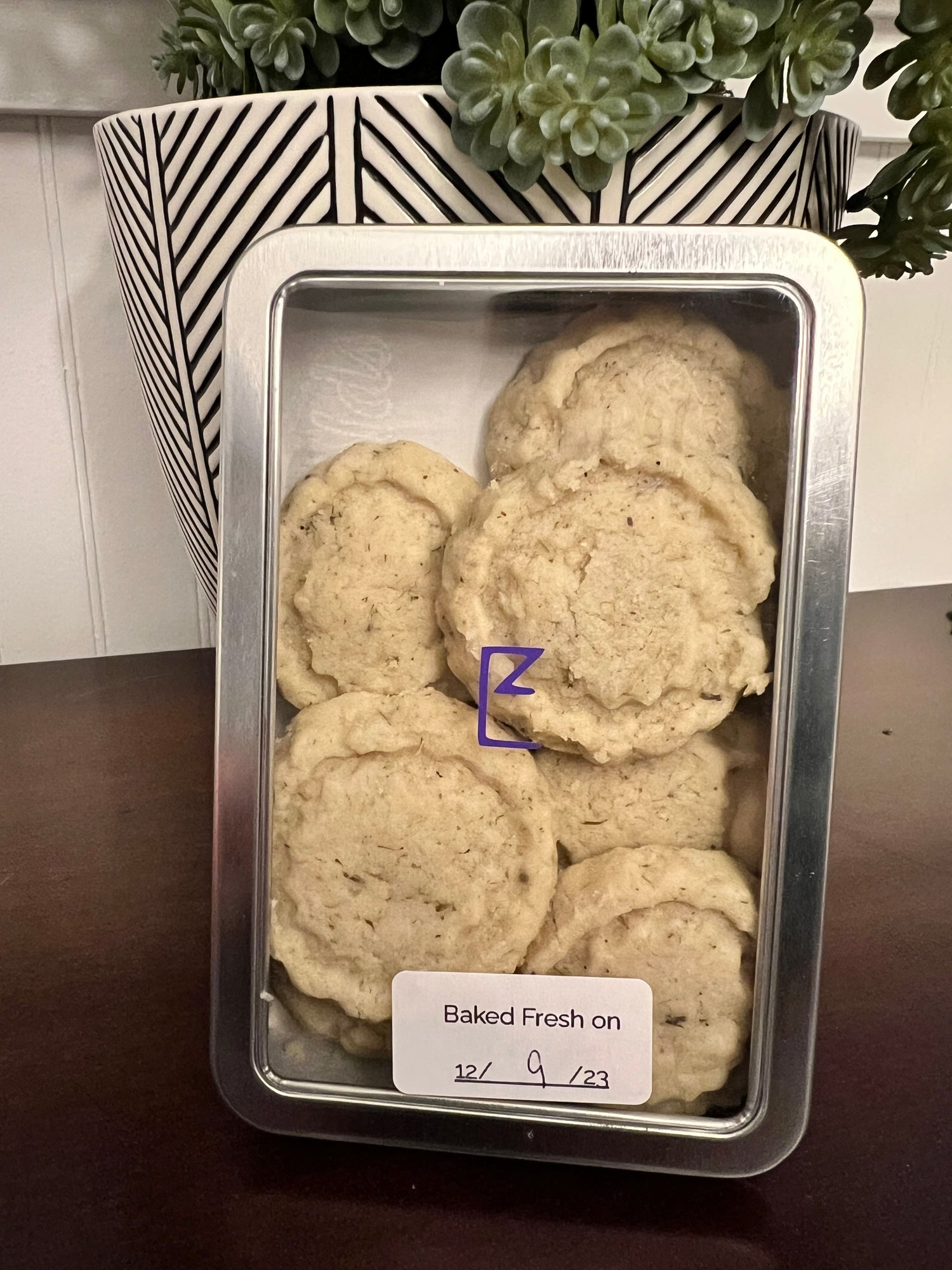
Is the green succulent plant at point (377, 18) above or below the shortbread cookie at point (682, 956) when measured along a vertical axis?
above

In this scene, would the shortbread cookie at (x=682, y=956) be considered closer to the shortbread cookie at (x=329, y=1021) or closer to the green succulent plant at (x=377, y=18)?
the shortbread cookie at (x=329, y=1021)

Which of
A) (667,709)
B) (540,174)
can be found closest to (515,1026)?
(667,709)

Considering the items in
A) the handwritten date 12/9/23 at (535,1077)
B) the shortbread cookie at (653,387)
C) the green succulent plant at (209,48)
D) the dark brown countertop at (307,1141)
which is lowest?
the dark brown countertop at (307,1141)

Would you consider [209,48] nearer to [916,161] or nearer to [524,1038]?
[916,161]

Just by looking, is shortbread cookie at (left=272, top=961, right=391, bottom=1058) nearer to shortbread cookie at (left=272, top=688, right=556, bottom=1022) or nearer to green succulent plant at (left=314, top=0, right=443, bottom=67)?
shortbread cookie at (left=272, top=688, right=556, bottom=1022)

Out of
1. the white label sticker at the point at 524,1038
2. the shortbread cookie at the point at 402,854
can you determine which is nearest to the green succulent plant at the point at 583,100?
the shortbread cookie at the point at 402,854

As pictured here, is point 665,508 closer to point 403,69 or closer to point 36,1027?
point 403,69
